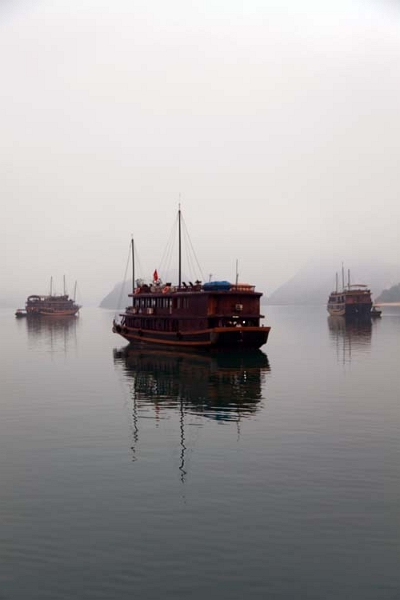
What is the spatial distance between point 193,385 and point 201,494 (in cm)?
2222

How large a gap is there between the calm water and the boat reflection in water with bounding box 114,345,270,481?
0.27 metres

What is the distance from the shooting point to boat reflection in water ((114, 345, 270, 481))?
29.0m

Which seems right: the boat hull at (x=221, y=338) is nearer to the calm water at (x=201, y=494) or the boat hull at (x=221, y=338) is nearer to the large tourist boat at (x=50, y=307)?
the calm water at (x=201, y=494)

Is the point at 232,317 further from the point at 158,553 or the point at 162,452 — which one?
the point at 158,553

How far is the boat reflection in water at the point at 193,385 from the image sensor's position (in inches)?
1142

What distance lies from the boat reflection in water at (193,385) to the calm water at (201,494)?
10.5 inches

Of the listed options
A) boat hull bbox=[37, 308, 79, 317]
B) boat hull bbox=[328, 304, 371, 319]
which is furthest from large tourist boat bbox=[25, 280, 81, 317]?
boat hull bbox=[328, 304, 371, 319]

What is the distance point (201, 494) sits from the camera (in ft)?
54.9

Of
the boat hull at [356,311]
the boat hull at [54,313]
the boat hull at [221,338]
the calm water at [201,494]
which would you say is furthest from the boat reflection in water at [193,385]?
the boat hull at [54,313]

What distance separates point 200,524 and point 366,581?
448 cm

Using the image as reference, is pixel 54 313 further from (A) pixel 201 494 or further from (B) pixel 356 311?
(A) pixel 201 494

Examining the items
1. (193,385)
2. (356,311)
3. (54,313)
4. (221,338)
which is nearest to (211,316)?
(221,338)

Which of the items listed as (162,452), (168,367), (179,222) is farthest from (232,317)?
(162,452)

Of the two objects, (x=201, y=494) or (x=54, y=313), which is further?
(x=54, y=313)
